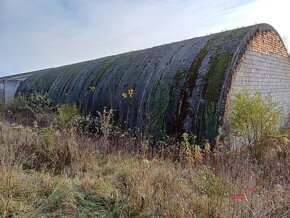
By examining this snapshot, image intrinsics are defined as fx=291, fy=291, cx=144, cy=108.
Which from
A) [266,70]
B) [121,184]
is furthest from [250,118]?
[121,184]

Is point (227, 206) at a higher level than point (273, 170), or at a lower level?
higher

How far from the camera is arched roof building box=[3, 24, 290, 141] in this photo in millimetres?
7117

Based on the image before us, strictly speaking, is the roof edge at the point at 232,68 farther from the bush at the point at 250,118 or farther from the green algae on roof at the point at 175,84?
the bush at the point at 250,118

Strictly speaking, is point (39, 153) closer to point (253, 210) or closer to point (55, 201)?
point (55, 201)

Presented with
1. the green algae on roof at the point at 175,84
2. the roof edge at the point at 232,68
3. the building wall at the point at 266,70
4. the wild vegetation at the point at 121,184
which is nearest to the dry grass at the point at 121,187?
the wild vegetation at the point at 121,184

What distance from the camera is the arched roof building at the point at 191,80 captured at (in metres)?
7.12

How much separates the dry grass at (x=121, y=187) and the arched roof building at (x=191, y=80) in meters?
1.96

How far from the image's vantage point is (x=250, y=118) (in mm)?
6906

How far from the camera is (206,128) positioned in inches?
272

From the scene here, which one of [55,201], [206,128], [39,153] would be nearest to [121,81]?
[206,128]

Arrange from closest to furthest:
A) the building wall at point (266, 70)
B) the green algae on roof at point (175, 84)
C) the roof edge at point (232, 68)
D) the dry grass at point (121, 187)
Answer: the dry grass at point (121, 187) → the roof edge at point (232, 68) → the green algae on roof at point (175, 84) → the building wall at point (266, 70)

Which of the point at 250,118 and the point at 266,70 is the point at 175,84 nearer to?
the point at 250,118

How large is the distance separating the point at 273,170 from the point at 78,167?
132 inches

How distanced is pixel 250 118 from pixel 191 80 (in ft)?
5.88
